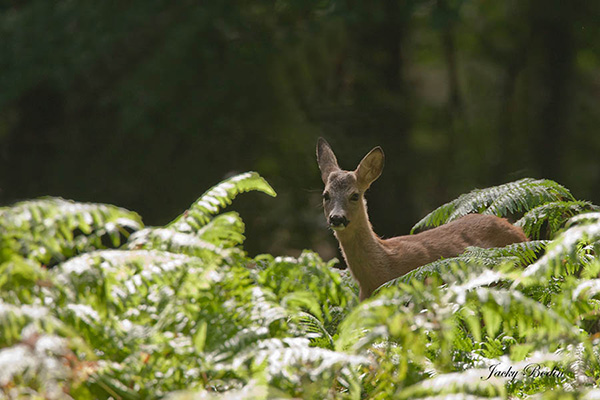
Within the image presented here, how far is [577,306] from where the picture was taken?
2.21 m

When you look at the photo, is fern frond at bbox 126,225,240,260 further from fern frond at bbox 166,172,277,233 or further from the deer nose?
the deer nose

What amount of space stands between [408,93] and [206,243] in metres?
9.67

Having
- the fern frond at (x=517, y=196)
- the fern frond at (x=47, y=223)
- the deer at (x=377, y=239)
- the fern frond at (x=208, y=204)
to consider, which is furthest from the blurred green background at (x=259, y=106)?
the fern frond at (x=47, y=223)

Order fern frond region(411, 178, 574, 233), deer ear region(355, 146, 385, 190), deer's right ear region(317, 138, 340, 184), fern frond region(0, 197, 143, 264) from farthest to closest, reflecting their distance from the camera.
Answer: deer's right ear region(317, 138, 340, 184) → deer ear region(355, 146, 385, 190) → fern frond region(411, 178, 574, 233) → fern frond region(0, 197, 143, 264)

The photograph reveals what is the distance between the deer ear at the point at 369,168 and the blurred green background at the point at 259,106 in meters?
3.71

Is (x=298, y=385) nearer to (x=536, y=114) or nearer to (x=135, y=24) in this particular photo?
A: (x=135, y=24)

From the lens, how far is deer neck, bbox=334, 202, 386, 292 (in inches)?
205

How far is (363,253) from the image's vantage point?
527 centimetres

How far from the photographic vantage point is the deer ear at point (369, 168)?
5422mm

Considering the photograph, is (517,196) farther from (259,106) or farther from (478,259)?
(259,106)

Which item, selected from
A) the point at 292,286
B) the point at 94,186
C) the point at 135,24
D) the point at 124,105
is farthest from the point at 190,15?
the point at 292,286

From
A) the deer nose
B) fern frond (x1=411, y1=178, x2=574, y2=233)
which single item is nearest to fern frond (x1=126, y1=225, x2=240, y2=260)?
fern frond (x1=411, y1=178, x2=574, y2=233)

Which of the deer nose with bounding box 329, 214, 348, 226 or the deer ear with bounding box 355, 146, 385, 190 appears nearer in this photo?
the deer nose with bounding box 329, 214, 348, 226

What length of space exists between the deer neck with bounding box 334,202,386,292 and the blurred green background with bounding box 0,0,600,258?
4.05 meters
